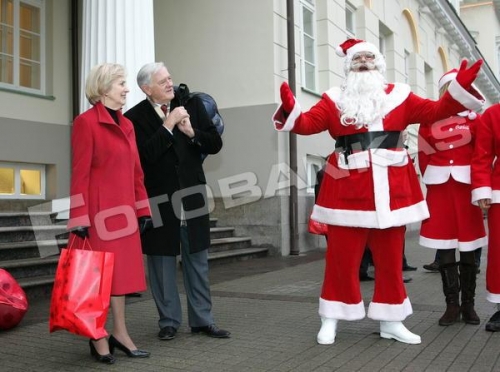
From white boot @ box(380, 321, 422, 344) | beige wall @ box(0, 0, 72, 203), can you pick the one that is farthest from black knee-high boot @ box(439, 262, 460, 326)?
beige wall @ box(0, 0, 72, 203)

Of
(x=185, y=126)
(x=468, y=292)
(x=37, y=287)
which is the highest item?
(x=185, y=126)

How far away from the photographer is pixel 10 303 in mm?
4660

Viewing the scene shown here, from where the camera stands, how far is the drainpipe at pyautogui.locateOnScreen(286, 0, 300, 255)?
10.2 metres

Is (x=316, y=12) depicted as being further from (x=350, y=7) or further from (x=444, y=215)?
(x=444, y=215)

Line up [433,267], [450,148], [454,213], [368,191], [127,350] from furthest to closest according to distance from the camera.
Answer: [433,267] < [450,148] < [454,213] < [368,191] < [127,350]

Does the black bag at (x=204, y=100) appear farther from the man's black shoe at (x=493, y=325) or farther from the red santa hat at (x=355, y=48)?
the man's black shoe at (x=493, y=325)

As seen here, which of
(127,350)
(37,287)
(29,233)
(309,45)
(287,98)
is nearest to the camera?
(127,350)

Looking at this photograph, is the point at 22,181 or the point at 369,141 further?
the point at 22,181

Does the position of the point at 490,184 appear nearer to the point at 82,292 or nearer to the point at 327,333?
the point at 327,333

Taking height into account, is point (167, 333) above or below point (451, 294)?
below

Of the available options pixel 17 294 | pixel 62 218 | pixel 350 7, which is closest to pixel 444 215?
pixel 17 294

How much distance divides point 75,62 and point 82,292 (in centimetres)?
709

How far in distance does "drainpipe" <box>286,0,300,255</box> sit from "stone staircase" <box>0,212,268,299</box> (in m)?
1.21

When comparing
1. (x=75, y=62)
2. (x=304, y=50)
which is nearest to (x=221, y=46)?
(x=304, y=50)
